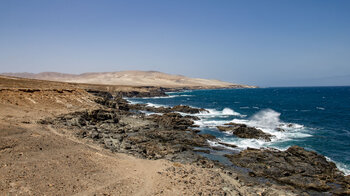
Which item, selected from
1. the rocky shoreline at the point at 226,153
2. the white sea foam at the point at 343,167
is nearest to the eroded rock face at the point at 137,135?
the rocky shoreline at the point at 226,153

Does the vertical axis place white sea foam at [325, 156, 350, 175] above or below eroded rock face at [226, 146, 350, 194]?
below

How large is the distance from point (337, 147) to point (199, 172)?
59.0 ft

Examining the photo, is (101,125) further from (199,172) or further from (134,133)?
(199,172)

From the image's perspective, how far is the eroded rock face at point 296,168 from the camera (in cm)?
1388

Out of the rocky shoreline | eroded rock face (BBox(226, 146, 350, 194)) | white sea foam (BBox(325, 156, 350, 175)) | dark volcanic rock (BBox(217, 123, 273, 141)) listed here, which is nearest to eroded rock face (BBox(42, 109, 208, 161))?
the rocky shoreline

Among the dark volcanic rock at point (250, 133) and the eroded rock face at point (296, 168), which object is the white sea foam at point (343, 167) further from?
the dark volcanic rock at point (250, 133)

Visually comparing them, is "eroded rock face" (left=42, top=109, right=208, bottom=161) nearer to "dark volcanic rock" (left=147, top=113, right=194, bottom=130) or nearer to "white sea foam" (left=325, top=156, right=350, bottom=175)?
"dark volcanic rock" (left=147, top=113, right=194, bottom=130)

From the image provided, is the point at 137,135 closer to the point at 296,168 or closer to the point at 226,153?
the point at 226,153

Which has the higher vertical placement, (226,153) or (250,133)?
(250,133)

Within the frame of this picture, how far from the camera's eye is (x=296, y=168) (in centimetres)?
1577

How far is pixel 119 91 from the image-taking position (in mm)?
96312

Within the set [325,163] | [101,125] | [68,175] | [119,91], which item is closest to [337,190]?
[325,163]

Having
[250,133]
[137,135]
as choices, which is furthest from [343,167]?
[137,135]

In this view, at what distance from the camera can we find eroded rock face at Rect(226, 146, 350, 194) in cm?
1388
